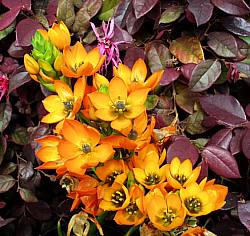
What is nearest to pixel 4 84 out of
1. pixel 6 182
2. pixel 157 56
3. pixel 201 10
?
pixel 6 182

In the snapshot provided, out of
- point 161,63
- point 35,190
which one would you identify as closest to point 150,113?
point 161,63

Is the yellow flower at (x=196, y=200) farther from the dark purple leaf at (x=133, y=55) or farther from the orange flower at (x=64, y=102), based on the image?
the dark purple leaf at (x=133, y=55)

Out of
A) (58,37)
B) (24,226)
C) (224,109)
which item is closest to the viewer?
(58,37)

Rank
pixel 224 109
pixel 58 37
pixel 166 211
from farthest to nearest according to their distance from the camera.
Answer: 1. pixel 224 109
2. pixel 58 37
3. pixel 166 211

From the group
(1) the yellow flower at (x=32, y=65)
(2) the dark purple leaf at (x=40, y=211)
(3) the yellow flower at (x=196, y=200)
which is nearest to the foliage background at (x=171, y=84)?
(2) the dark purple leaf at (x=40, y=211)

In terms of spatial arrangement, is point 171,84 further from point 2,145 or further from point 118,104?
point 2,145

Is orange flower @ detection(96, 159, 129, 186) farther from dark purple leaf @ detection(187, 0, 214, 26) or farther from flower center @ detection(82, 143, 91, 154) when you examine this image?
dark purple leaf @ detection(187, 0, 214, 26)

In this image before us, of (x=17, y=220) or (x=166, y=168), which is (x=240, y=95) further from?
(x=17, y=220)

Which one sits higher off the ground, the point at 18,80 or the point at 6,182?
the point at 18,80
